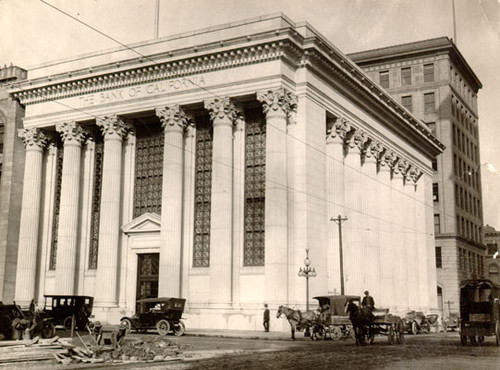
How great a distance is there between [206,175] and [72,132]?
413 inches

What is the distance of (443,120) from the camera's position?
7631 centimetres

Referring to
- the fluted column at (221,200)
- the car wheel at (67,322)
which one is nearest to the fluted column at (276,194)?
the fluted column at (221,200)

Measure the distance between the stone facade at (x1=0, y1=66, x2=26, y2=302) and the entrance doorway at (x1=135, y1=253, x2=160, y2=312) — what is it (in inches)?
395

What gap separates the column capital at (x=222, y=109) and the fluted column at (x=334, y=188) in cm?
747

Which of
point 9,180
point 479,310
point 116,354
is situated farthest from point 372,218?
point 116,354

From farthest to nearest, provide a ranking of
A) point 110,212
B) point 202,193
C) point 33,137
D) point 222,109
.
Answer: point 33,137, point 110,212, point 202,193, point 222,109

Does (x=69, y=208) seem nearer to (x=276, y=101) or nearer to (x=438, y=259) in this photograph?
(x=276, y=101)

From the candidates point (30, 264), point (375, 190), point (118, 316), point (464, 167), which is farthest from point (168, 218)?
point (464, 167)

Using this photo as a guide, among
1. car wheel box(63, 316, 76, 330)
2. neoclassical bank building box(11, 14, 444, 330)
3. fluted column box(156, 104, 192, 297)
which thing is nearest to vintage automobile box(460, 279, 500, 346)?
neoclassical bank building box(11, 14, 444, 330)

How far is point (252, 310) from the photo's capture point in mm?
36062

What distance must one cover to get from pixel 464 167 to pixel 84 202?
180 feet

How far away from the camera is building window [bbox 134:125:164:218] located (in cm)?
4219

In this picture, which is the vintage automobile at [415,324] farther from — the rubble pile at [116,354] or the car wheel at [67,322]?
the rubble pile at [116,354]

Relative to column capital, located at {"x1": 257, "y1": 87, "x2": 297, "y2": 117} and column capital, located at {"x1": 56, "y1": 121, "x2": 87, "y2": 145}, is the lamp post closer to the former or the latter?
column capital, located at {"x1": 257, "y1": 87, "x2": 297, "y2": 117}
